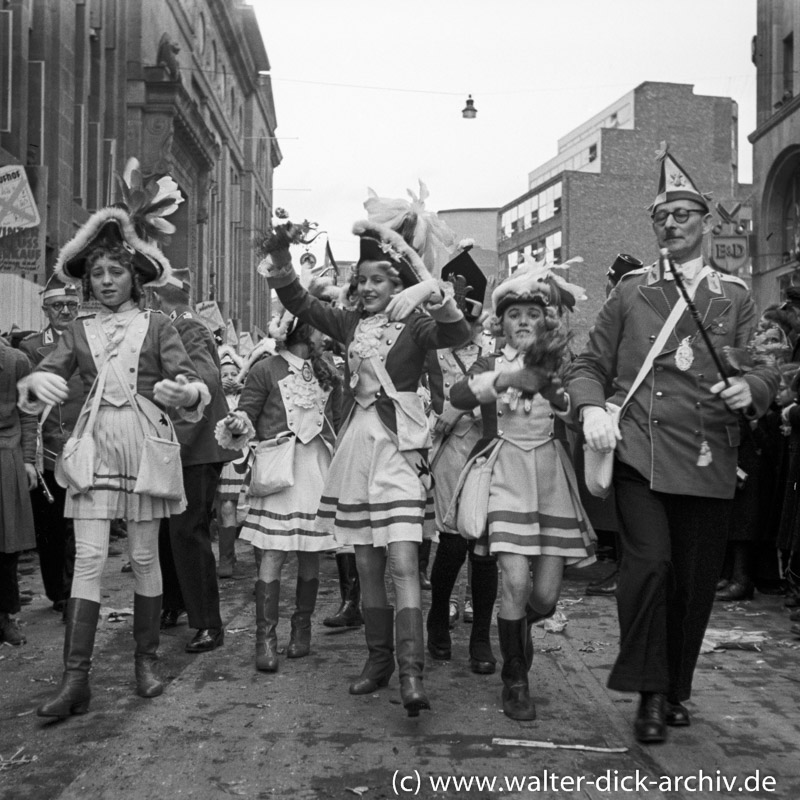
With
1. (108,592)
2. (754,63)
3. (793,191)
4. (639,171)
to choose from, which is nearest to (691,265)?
(108,592)

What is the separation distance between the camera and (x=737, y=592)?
8.66m

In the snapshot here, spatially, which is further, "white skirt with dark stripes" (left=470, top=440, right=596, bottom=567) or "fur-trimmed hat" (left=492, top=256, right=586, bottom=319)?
"fur-trimmed hat" (left=492, top=256, right=586, bottom=319)

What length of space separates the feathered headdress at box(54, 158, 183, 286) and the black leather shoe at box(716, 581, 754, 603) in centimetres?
498

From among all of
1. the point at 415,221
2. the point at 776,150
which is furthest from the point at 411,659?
the point at 776,150

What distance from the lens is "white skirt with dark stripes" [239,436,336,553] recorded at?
250 inches

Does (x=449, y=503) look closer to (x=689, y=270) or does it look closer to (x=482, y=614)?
(x=482, y=614)

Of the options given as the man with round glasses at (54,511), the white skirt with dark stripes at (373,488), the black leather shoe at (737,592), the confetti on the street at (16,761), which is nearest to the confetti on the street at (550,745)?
the white skirt with dark stripes at (373,488)

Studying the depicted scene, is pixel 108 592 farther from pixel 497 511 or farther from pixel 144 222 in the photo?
pixel 497 511

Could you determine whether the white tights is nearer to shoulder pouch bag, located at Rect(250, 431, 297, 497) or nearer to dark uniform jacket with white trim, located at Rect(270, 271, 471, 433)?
shoulder pouch bag, located at Rect(250, 431, 297, 497)

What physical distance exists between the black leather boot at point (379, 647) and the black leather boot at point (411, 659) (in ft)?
0.76

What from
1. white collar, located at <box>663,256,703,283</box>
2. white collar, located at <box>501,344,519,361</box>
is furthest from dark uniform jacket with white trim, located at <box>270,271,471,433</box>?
white collar, located at <box>663,256,703,283</box>

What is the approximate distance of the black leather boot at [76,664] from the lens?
4938 millimetres

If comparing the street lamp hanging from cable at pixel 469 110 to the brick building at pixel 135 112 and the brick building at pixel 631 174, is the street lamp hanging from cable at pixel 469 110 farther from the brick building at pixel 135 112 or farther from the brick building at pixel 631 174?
the brick building at pixel 631 174

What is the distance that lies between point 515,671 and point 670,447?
1.16m
